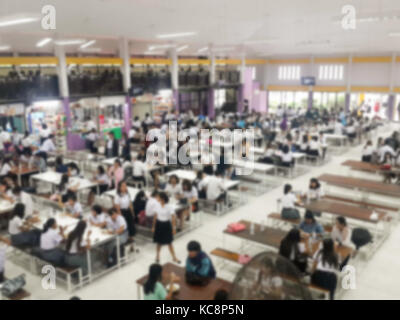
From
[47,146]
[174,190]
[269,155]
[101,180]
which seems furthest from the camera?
[47,146]

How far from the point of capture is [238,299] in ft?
5.46

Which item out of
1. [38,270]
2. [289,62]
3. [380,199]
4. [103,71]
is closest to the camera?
[38,270]

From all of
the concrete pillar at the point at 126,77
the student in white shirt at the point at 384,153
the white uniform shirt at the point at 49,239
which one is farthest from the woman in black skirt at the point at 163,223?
the concrete pillar at the point at 126,77

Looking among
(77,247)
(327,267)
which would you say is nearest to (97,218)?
(77,247)

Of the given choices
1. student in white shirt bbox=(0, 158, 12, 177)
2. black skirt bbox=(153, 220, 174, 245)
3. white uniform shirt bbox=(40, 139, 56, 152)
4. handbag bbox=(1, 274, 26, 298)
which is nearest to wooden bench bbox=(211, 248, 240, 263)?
black skirt bbox=(153, 220, 174, 245)

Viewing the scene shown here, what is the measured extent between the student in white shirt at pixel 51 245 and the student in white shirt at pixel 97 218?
2.94ft

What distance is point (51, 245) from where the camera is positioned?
251 inches

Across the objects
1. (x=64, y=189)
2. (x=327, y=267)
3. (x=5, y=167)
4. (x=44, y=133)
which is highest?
(x=44, y=133)

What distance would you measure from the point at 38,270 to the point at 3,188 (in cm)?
268

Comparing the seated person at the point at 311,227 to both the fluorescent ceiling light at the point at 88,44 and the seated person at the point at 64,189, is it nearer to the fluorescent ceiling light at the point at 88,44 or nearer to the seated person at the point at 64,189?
the seated person at the point at 64,189

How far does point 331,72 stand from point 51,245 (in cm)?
2491

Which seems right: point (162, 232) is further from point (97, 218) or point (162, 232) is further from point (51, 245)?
point (51, 245)
